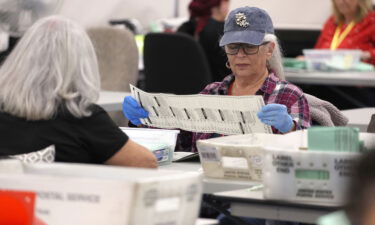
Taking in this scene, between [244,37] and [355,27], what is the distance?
361 centimetres

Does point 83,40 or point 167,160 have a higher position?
point 83,40

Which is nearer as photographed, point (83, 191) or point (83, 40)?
point (83, 191)

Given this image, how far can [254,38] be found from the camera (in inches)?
144

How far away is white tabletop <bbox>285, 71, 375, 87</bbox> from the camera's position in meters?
6.20

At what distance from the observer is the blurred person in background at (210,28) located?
6.64 metres

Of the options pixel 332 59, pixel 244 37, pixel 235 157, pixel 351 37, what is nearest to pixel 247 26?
pixel 244 37

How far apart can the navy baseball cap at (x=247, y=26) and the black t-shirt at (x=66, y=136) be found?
1.07m

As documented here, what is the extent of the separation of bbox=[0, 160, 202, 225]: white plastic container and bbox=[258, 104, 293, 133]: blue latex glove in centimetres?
128

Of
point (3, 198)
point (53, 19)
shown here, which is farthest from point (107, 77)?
point (3, 198)

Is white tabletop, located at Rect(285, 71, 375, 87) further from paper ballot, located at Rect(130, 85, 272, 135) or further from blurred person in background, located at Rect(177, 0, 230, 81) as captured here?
paper ballot, located at Rect(130, 85, 272, 135)

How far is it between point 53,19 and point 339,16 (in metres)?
4.78

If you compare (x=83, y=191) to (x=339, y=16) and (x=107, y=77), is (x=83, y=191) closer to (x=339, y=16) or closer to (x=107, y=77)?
(x=107, y=77)

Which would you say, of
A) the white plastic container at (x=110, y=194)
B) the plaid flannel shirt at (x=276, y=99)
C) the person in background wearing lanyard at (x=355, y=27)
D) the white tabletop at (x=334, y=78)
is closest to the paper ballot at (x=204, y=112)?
the plaid flannel shirt at (x=276, y=99)

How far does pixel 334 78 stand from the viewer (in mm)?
6340
